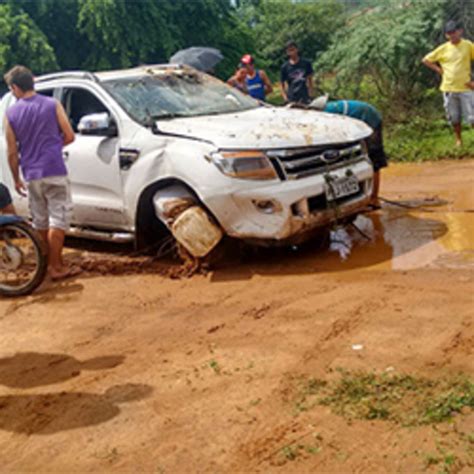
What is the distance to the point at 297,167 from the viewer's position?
256 inches

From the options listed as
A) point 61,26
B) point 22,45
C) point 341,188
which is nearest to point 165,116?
point 341,188

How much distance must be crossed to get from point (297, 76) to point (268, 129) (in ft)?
17.0

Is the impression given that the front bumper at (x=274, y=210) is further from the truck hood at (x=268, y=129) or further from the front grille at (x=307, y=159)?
the truck hood at (x=268, y=129)

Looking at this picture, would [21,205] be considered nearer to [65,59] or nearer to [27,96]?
[27,96]

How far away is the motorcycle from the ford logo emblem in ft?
8.35

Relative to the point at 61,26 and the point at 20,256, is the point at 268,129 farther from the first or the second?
the point at 61,26

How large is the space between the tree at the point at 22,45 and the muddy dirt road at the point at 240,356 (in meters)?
13.1

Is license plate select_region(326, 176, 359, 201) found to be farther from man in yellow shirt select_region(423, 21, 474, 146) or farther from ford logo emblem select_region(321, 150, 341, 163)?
man in yellow shirt select_region(423, 21, 474, 146)

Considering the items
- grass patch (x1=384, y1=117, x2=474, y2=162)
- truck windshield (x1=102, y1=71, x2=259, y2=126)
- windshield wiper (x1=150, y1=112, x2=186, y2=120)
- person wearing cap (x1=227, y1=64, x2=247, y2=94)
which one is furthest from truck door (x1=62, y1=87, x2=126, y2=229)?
grass patch (x1=384, y1=117, x2=474, y2=162)

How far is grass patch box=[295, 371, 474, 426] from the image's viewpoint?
Answer: 3.69m

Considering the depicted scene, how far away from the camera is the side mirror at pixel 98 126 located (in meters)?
6.96

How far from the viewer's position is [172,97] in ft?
24.5

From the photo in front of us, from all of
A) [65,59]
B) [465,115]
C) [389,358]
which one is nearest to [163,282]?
[389,358]

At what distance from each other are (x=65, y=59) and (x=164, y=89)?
50.7ft
